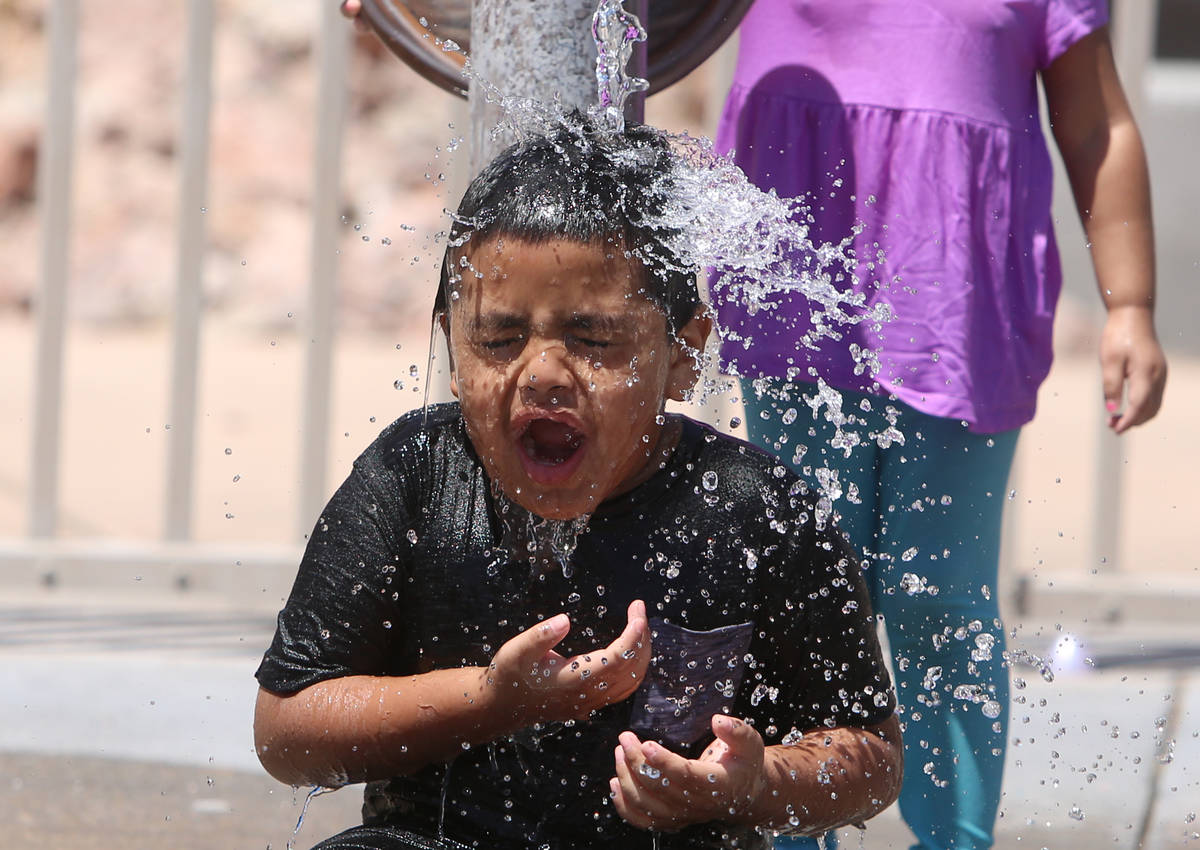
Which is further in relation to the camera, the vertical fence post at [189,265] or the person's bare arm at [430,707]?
the vertical fence post at [189,265]

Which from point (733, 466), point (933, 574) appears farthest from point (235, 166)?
point (733, 466)

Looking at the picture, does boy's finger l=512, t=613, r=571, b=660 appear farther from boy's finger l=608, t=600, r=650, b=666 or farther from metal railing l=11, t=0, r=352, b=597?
metal railing l=11, t=0, r=352, b=597

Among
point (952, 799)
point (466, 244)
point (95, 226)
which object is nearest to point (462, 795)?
point (466, 244)

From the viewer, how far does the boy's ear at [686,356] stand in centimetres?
171

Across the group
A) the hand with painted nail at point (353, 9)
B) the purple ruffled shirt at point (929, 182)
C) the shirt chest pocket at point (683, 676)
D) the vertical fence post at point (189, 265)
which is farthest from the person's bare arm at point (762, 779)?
the vertical fence post at point (189, 265)

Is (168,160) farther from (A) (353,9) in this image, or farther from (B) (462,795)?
(B) (462,795)

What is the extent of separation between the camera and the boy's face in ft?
5.24

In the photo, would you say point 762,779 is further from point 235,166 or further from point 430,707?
point 235,166

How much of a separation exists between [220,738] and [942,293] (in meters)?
1.63

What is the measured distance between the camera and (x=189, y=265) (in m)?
3.98

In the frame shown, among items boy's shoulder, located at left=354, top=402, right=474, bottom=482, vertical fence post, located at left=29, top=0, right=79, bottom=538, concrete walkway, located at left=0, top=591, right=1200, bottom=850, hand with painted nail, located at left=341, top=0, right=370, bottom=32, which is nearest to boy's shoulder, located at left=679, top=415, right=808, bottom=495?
boy's shoulder, located at left=354, top=402, right=474, bottom=482

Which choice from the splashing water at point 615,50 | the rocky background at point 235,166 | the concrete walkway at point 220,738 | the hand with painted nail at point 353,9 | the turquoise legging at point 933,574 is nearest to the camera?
the splashing water at point 615,50

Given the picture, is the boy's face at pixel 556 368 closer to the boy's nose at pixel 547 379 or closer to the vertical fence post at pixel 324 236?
the boy's nose at pixel 547 379

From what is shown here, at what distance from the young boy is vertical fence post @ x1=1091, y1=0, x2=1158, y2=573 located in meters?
2.33
